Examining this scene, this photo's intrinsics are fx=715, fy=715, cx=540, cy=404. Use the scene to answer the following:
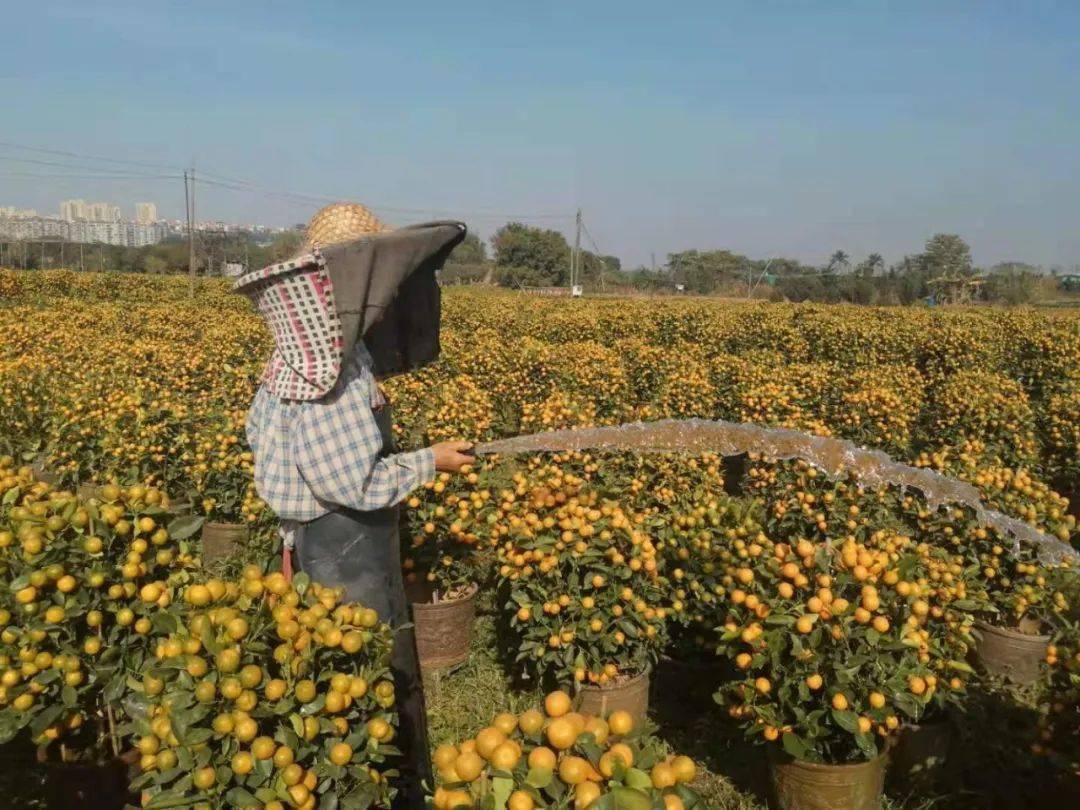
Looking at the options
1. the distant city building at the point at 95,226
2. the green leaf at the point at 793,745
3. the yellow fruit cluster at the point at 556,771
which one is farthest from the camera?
the distant city building at the point at 95,226

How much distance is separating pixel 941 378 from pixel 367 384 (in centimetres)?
990

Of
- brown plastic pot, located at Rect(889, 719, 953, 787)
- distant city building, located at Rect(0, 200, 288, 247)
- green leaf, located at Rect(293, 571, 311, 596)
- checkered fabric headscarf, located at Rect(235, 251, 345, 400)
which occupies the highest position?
distant city building, located at Rect(0, 200, 288, 247)

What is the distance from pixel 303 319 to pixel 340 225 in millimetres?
384

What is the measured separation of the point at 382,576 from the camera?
2693mm

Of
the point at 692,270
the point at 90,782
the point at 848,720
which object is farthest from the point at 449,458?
the point at 692,270

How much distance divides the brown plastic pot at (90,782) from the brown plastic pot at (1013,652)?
4.22 metres

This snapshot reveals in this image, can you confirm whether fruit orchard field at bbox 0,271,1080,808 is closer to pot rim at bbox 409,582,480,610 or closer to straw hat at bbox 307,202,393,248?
pot rim at bbox 409,582,480,610

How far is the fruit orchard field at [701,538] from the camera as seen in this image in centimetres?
282

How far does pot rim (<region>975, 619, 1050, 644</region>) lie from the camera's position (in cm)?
405

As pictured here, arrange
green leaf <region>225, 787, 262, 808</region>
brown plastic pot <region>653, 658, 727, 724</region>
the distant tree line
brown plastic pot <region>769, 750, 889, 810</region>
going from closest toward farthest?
green leaf <region>225, 787, 262, 808</region>
brown plastic pot <region>769, 750, 889, 810</region>
brown plastic pot <region>653, 658, 727, 724</region>
the distant tree line

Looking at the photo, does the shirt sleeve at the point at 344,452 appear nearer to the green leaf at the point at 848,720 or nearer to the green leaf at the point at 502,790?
the green leaf at the point at 502,790

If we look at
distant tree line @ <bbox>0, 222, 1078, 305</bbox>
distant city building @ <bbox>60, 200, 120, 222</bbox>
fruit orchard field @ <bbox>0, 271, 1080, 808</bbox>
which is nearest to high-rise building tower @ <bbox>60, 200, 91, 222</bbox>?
distant city building @ <bbox>60, 200, 120, 222</bbox>

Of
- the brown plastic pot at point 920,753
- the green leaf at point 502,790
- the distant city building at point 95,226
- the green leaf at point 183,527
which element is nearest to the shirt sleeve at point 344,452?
the green leaf at point 183,527

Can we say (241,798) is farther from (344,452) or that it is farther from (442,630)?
(442,630)
